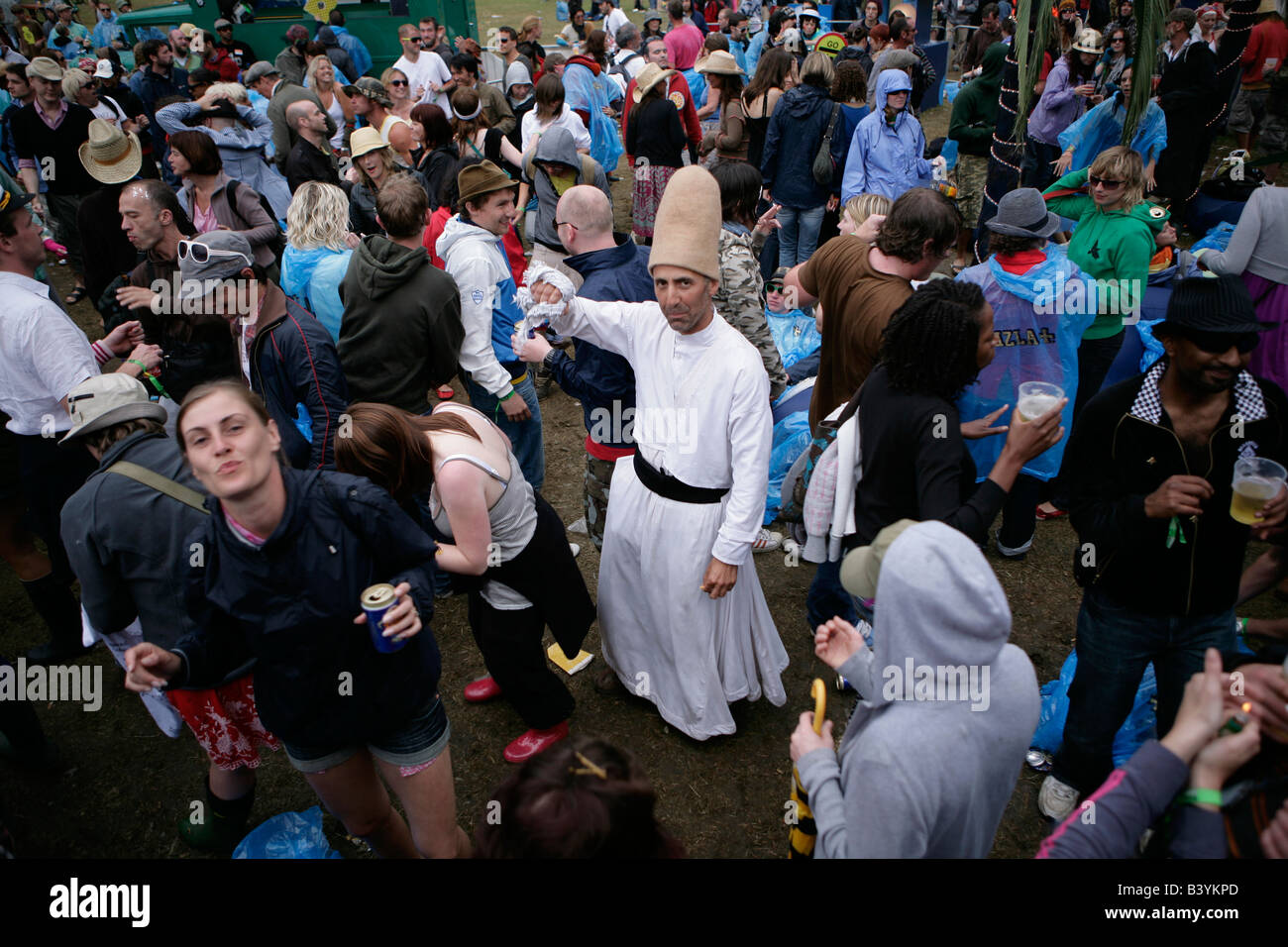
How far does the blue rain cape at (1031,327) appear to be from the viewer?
12.7 feet

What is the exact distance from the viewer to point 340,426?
2.62m

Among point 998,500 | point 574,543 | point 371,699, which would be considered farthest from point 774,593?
point 371,699

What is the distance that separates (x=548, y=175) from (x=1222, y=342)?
428 cm

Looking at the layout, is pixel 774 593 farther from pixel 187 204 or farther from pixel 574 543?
pixel 187 204

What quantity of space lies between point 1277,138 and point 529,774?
14.2m

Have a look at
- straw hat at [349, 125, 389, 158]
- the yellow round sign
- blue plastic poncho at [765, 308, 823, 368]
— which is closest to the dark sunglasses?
blue plastic poncho at [765, 308, 823, 368]

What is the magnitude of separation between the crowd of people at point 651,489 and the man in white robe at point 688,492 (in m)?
0.02

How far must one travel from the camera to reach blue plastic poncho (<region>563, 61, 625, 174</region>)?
9328 mm

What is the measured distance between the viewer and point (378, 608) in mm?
2135

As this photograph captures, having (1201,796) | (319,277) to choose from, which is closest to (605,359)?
(319,277)

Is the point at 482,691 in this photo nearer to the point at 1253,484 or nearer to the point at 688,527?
the point at 688,527

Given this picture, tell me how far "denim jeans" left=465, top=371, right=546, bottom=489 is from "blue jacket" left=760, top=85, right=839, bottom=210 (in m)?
3.37

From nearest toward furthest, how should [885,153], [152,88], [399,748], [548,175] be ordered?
[399,748] < [548,175] < [885,153] < [152,88]

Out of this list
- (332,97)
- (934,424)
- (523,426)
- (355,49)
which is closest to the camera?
(934,424)
